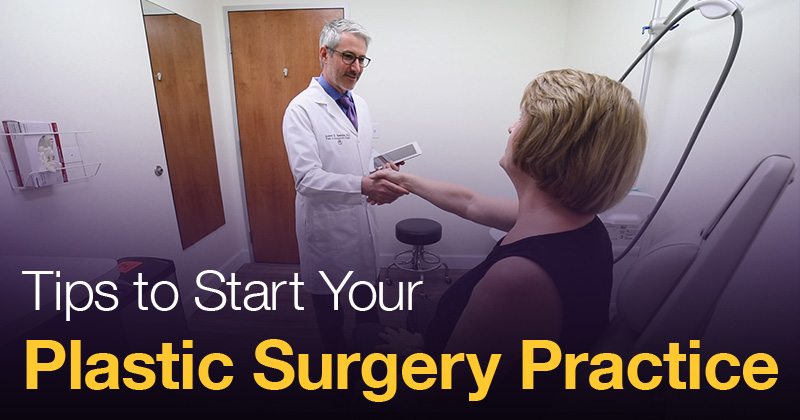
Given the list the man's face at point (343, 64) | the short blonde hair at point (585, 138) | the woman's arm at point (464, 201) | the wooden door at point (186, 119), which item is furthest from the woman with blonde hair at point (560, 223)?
the wooden door at point (186, 119)

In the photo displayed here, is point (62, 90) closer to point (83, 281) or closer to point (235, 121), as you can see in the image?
point (83, 281)

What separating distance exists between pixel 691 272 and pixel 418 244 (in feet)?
5.69

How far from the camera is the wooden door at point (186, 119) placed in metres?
1.80

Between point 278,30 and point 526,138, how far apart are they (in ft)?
7.07

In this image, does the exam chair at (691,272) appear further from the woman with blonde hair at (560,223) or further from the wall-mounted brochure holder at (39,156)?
the wall-mounted brochure holder at (39,156)

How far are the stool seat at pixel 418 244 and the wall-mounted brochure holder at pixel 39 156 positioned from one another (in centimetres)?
166

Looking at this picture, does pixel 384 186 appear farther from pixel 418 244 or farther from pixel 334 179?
pixel 418 244

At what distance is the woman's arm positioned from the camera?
1.09 m

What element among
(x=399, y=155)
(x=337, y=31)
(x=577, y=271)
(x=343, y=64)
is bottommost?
(x=577, y=271)

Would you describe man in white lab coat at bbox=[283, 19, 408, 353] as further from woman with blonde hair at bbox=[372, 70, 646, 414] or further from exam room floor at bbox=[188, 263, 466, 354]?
woman with blonde hair at bbox=[372, 70, 646, 414]

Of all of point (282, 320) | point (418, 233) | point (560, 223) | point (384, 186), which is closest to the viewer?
point (560, 223)

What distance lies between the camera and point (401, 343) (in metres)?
0.92

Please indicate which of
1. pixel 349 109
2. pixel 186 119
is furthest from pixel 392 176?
pixel 186 119

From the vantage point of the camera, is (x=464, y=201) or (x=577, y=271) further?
(x=464, y=201)
